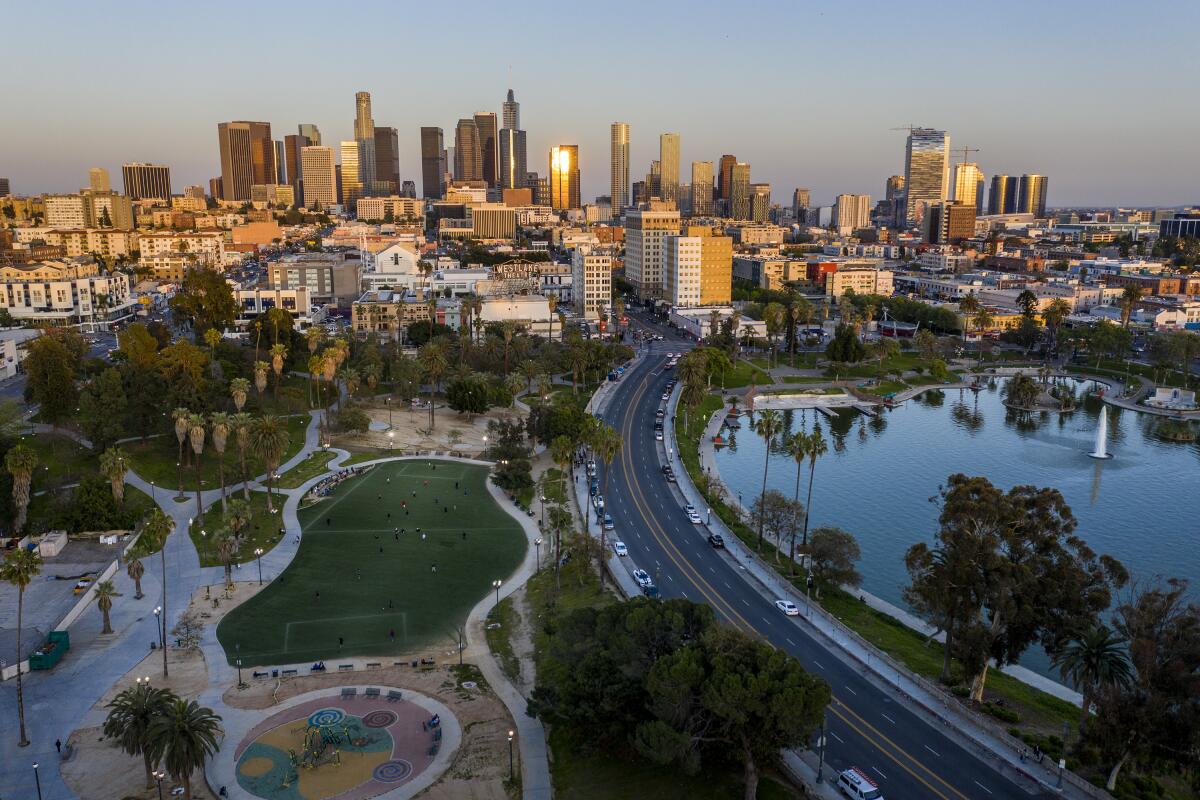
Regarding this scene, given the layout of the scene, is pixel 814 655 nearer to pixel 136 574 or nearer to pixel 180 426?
pixel 136 574

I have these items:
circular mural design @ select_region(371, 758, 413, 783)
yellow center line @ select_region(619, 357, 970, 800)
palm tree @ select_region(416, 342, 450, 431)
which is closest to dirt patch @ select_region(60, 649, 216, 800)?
circular mural design @ select_region(371, 758, 413, 783)

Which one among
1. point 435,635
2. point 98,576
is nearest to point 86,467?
point 98,576

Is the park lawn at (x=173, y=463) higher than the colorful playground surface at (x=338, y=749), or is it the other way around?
the park lawn at (x=173, y=463)

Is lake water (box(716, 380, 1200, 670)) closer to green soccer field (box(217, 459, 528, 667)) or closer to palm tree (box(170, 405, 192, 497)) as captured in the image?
green soccer field (box(217, 459, 528, 667))

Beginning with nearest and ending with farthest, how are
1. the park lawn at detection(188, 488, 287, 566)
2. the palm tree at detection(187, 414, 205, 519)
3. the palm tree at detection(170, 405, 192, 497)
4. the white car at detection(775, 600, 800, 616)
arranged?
the white car at detection(775, 600, 800, 616) → the park lawn at detection(188, 488, 287, 566) → the palm tree at detection(187, 414, 205, 519) → the palm tree at detection(170, 405, 192, 497)

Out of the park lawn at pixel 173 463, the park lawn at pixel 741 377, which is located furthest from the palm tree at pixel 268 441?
the park lawn at pixel 741 377

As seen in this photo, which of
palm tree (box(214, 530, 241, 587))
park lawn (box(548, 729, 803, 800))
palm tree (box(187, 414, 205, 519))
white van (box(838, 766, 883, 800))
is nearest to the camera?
white van (box(838, 766, 883, 800))

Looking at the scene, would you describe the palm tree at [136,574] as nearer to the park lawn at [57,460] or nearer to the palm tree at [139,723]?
the palm tree at [139,723]
